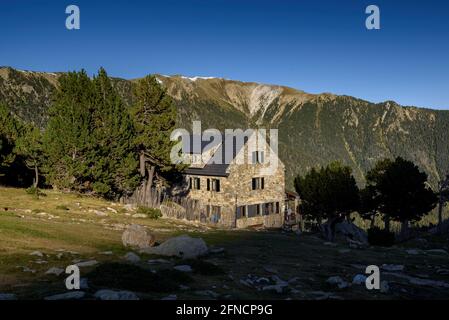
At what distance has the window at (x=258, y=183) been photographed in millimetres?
53250

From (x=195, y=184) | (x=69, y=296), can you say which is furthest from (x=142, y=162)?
(x=69, y=296)

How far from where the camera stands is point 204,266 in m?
15.5

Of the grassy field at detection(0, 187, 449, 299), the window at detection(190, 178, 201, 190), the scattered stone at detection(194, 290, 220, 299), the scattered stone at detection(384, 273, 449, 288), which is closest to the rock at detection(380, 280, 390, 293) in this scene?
the grassy field at detection(0, 187, 449, 299)

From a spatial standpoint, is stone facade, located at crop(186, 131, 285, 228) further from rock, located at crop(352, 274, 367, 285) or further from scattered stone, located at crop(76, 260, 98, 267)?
rock, located at crop(352, 274, 367, 285)

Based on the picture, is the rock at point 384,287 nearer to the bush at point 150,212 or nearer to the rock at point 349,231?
the bush at point 150,212

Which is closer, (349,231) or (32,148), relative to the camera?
(32,148)

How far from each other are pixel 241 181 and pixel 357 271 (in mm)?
34277

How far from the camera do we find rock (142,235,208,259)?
17541 mm

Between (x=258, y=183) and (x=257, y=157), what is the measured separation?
3130mm

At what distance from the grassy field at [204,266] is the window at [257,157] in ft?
83.9

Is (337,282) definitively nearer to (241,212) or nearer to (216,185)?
(241,212)

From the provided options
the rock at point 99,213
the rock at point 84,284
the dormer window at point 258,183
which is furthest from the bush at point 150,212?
the rock at point 84,284

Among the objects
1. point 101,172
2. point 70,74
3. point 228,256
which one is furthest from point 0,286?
point 70,74
